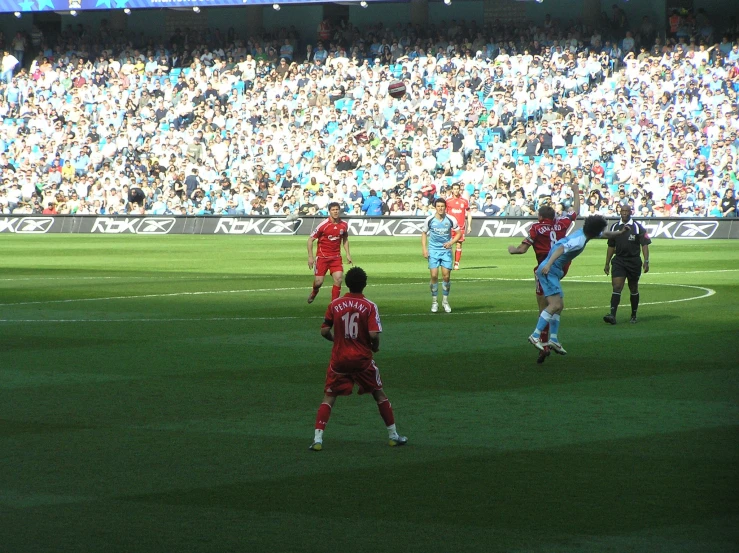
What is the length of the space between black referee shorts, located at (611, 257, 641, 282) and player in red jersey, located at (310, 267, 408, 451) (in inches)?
384

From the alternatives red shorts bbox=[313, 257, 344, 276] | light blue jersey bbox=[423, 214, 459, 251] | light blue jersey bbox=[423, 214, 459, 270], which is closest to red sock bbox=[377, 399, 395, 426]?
light blue jersey bbox=[423, 214, 459, 270]

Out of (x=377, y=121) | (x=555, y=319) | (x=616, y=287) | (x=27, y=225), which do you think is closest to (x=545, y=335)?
(x=555, y=319)

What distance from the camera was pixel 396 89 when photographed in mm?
48812

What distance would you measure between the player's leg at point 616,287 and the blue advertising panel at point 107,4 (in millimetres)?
36740

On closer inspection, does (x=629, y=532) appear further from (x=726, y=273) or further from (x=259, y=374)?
(x=726, y=273)

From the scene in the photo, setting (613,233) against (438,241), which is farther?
(438,241)

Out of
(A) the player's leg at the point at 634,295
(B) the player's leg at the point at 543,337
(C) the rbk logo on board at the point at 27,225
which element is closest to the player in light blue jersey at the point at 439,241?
(A) the player's leg at the point at 634,295

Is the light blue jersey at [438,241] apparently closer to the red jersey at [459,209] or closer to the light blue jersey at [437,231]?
the light blue jersey at [437,231]

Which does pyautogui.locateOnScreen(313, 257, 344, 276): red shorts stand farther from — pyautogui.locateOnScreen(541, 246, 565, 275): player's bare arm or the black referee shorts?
pyautogui.locateOnScreen(541, 246, 565, 275): player's bare arm

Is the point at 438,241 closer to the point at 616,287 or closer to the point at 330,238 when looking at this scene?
the point at 330,238

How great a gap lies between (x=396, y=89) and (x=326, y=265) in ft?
96.4

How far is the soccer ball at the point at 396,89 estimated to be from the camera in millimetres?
48812

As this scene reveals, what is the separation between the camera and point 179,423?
10.1 meters

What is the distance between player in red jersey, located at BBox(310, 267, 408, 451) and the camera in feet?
29.6
